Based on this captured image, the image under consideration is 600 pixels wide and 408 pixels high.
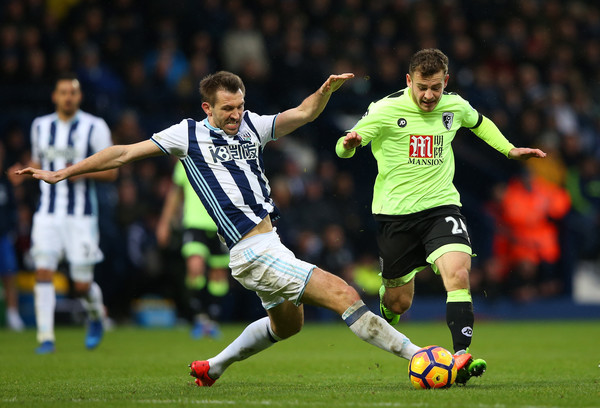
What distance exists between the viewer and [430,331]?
1299 cm

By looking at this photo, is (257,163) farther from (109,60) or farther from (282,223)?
(109,60)

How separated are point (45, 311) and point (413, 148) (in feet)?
14.4

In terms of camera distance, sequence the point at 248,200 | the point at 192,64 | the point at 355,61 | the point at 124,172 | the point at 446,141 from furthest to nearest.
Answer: the point at 355,61, the point at 192,64, the point at 124,172, the point at 446,141, the point at 248,200

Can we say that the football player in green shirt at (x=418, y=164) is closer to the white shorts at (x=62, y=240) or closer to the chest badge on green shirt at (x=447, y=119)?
the chest badge on green shirt at (x=447, y=119)

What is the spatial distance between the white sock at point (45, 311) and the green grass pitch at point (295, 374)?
251 mm

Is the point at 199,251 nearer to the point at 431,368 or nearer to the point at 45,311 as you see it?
the point at 45,311

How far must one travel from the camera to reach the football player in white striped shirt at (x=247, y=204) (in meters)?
6.00

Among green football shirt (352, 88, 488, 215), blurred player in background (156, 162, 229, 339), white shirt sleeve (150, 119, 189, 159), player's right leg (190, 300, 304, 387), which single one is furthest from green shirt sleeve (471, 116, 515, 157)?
blurred player in background (156, 162, 229, 339)

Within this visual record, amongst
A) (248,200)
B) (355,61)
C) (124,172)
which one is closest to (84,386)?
(248,200)

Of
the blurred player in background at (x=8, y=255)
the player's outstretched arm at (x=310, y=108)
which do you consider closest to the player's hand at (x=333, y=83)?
the player's outstretched arm at (x=310, y=108)

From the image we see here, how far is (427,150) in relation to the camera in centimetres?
720

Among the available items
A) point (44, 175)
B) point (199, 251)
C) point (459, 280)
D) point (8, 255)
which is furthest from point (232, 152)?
point (8, 255)

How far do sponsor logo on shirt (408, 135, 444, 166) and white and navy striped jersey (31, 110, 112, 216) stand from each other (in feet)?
12.5

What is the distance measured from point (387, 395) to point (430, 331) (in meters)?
7.38
